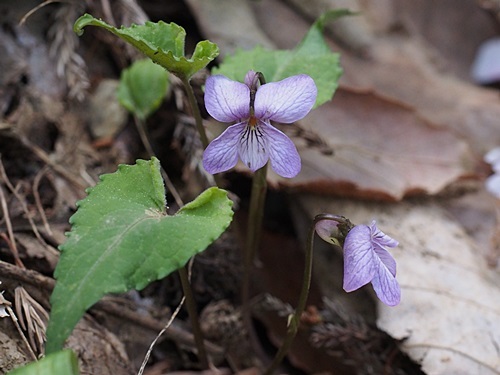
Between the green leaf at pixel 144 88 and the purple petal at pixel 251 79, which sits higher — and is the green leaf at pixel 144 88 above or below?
below

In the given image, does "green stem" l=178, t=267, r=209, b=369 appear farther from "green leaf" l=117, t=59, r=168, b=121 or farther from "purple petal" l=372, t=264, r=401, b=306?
"green leaf" l=117, t=59, r=168, b=121

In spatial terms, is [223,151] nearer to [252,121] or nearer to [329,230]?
[252,121]

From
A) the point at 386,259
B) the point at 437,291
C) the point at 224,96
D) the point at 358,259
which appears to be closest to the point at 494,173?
the point at 437,291

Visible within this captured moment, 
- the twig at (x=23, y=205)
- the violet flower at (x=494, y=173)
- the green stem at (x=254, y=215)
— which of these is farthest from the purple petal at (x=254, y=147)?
the violet flower at (x=494, y=173)

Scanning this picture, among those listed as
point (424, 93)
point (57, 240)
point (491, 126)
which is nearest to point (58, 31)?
point (57, 240)

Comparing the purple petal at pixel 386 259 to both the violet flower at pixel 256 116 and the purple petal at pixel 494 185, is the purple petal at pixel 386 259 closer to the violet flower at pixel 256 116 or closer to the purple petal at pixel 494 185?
the violet flower at pixel 256 116
